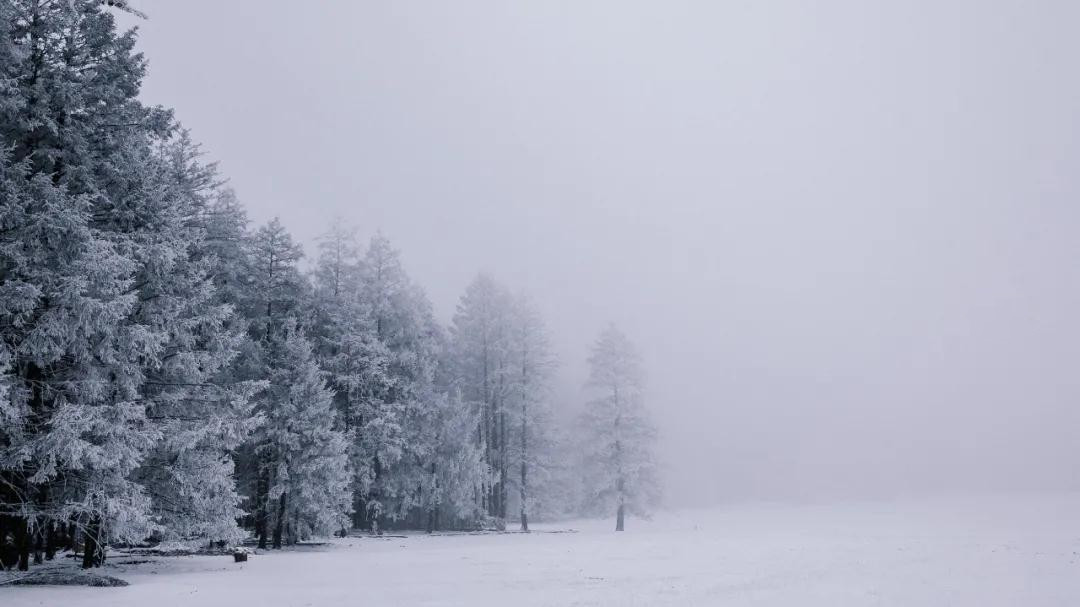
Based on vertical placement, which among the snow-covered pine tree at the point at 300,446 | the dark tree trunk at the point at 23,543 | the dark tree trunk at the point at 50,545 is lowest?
the dark tree trunk at the point at 50,545

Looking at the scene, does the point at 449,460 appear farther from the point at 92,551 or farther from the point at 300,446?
the point at 92,551

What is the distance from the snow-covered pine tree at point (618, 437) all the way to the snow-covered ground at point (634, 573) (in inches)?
327

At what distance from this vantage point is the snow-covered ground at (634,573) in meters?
15.7

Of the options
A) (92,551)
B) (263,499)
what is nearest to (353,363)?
(263,499)

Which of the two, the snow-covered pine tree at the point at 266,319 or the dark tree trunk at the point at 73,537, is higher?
the snow-covered pine tree at the point at 266,319

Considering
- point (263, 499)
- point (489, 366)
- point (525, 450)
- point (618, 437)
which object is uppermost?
point (489, 366)

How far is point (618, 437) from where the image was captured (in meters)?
47.6

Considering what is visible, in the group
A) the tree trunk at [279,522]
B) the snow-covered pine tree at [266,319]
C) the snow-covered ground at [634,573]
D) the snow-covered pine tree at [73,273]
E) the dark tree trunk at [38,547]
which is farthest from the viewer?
the tree trunk at [279,522]

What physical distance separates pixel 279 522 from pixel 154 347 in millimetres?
14436

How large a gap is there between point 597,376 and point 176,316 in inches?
1285

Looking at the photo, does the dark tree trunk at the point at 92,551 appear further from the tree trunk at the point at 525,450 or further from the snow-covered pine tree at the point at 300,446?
the tree trunk at the point at 525,450

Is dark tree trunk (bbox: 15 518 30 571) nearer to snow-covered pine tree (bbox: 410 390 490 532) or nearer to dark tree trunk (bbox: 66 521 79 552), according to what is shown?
dark tree trunk (bbox: 66 521 79 552)

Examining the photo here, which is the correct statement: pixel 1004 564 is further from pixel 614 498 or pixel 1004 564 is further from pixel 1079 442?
pixel 1079 442

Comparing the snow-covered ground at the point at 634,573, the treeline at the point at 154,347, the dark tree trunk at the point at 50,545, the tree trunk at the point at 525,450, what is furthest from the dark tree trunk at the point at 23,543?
the tree trunk at the point at 525,450
